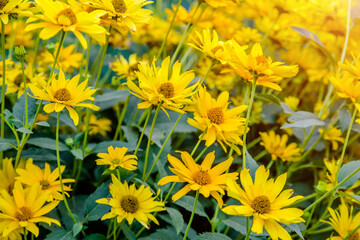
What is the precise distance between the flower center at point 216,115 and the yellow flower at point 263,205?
0.11 meters

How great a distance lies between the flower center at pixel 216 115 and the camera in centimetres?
67

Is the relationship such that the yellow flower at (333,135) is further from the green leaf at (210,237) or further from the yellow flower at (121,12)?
the yellow flower at (121,12)

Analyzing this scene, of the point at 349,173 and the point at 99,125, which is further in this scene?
the point at 99,125

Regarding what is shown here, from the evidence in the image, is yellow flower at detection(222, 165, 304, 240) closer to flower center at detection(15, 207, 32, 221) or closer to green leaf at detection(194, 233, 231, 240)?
green leaf at detection(194, 233, 231, 240)

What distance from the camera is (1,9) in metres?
0.63

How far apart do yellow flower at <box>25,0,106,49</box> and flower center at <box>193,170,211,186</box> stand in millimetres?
282

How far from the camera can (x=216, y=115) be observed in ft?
2.20

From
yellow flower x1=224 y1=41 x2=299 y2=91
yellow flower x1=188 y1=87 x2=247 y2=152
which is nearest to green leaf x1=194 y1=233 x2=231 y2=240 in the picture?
yellow flower x1=188 y1=87 x2=247 y2=152

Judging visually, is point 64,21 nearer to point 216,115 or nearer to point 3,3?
point 3,3

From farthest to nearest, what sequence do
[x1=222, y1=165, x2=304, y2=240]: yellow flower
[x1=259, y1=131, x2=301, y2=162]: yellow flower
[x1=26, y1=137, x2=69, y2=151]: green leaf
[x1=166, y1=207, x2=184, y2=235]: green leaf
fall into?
[x1=259, y1=131, x2=301, y2=162]: yellow flower → [x1=26, y1=137, x2=69, y2=151]: green leaf → [x1=166, y1=207, x2=184, y2=235]: green leaf → [x1=222, y1=165, x2=304, y2=240]: yellow flower

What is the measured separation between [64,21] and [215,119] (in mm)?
303

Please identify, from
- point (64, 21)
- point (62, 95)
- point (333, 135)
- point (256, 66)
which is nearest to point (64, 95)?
point (62, 95)

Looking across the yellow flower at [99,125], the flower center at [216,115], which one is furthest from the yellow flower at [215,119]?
the yellow flower at [99,125]

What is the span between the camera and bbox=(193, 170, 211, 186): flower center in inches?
25.2
